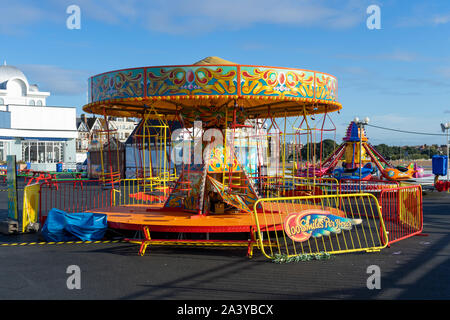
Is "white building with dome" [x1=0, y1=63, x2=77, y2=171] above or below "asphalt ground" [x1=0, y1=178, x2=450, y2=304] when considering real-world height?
above

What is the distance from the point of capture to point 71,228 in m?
9.03

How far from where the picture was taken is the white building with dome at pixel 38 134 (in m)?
39.3

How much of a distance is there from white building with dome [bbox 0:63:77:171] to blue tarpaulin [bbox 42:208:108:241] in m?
32.4

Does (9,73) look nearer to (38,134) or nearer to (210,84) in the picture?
(38,134)

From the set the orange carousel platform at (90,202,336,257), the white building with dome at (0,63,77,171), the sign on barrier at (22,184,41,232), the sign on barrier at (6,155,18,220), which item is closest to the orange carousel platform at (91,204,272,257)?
the orange carousel platform at (90,202,336,257)

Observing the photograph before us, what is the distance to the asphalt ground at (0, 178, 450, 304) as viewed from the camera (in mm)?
5418

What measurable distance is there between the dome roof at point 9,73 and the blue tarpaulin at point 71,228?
51.3 m

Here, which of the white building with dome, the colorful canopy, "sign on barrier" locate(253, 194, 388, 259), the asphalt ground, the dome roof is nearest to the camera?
the asphalt ground

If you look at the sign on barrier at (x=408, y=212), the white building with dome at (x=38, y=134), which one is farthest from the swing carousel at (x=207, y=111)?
the white building with dome at (x=38, y=134)

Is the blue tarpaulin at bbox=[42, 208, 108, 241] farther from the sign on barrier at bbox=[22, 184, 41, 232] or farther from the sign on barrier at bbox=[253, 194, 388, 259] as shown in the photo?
the sign on barrier at bbox=[253, 194, 388, 259]

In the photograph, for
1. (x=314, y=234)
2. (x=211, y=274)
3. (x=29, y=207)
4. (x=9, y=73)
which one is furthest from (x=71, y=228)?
(x=9, y=73)

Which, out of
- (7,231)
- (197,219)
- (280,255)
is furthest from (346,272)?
(7,231)

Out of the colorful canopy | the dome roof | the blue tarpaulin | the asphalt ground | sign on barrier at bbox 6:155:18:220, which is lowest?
the asphalt ground
